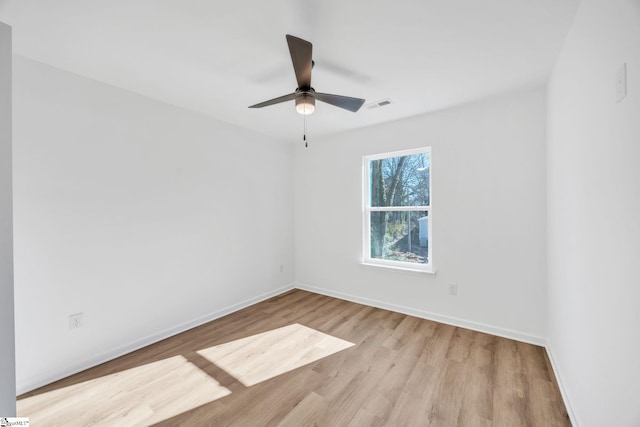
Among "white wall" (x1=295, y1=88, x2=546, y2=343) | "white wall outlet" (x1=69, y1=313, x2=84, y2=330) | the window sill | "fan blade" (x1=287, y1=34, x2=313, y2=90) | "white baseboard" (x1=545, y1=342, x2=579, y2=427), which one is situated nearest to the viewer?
"fan blade" (x1=287, y1=34, x2=313, y2=90)

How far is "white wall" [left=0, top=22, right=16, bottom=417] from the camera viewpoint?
1000mm

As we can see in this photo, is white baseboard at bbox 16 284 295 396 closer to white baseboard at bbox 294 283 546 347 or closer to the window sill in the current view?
white baseboard at bbox 294 283 546 347

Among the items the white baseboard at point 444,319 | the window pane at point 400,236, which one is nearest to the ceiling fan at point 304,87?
the window pane at point 400,236

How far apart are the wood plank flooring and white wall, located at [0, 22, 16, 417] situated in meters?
0.88

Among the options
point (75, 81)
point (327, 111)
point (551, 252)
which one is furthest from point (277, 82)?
point (551, 252)

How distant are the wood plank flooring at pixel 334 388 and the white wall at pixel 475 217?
0.37 metres

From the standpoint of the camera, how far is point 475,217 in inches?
109

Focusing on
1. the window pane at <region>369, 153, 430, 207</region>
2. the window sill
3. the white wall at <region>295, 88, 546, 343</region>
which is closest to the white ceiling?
the white wall at <region>295, 88, 546, 343</region>

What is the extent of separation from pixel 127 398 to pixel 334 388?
1483 mm

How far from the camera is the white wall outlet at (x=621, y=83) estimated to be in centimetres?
97

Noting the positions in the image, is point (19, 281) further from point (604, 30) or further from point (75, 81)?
point (604, 30)

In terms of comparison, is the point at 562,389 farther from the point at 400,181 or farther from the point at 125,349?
the point at 125,349

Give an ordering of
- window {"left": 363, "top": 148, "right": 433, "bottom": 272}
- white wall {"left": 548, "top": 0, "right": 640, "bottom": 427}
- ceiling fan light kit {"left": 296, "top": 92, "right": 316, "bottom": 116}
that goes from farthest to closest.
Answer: window {"left": 363, "top": 148, "right": 433, "bottom": 272} → ceiling fan light kit {"left": 296, "top": 92, "right": 316, "bottom": 116} → white wall {"left": 548, "top": 0, "right": 640, "bottom": 427}

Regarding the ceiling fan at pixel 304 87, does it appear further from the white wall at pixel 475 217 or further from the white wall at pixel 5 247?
the white wall at pixel 5 247
